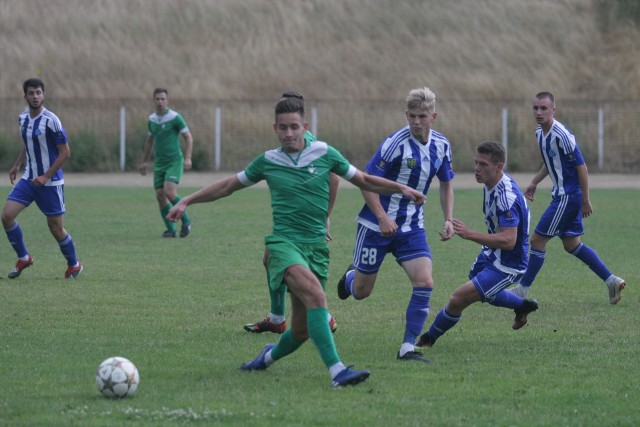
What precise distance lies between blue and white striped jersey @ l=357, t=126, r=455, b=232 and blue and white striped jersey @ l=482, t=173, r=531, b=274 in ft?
1.67

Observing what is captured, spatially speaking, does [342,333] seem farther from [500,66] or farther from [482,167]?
[500,66]

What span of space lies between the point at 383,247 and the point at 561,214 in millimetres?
2990

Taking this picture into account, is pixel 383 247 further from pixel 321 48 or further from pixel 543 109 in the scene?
pixel 321 48

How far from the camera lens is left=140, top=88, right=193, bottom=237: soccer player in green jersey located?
16.4 m

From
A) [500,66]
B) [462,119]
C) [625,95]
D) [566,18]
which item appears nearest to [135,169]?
[462,119]

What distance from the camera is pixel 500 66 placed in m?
41.5

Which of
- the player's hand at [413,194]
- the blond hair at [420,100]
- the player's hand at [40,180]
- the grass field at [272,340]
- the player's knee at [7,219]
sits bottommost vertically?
the grass field at [272,340]

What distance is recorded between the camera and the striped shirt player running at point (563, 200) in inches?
395

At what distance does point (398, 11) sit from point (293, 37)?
5275 mm

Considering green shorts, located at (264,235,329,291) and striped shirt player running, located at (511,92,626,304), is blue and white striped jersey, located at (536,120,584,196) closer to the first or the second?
striped shirt player running, located at (511,92,626,304)

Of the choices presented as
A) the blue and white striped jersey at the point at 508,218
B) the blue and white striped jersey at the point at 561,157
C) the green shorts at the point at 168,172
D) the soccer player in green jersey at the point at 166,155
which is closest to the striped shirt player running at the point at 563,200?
the blue and white striped jersey at the point at 561,157

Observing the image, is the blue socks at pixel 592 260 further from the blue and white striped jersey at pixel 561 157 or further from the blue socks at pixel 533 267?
the blue and white striped jersey at pixel 561 157

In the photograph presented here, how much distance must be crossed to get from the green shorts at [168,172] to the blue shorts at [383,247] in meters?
8.87

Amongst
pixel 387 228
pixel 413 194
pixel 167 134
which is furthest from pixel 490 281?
pixel 167 134
